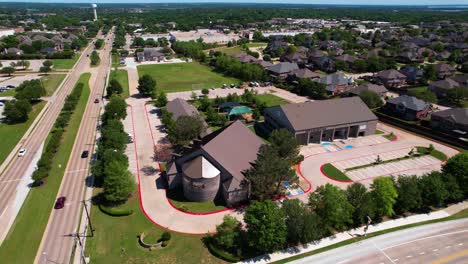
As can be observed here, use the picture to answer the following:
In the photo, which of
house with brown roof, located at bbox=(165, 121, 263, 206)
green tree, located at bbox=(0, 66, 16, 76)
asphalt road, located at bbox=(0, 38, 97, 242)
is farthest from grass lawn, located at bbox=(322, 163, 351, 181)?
green tree, located at bbox=(0, 66, 16, 76)

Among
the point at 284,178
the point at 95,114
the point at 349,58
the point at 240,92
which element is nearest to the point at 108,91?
the point at 95,114

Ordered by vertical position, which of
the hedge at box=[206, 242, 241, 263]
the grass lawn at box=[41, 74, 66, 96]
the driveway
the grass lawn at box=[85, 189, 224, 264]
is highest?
the grass lawn at box=[41, 74, 66, 96]

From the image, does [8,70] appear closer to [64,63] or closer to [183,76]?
[64,63]

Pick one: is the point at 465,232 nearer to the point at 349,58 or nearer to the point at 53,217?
the point at 53,217

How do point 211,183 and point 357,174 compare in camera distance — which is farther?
point 357,174

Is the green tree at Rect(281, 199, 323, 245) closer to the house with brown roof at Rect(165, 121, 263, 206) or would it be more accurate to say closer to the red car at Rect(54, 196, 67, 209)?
the house with brown roof at Rect(165, 121, 263, 206)

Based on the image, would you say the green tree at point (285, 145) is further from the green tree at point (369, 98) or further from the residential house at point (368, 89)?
the residential house at point (368, 89)
